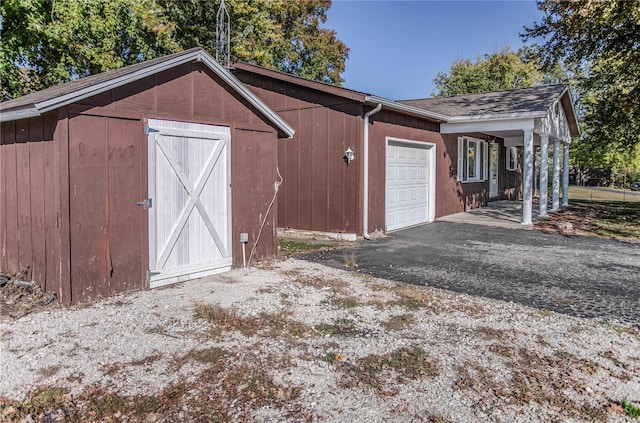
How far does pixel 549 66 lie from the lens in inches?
510

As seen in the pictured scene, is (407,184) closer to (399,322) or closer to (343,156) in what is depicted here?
(343,156)

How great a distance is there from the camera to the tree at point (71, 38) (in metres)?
13.8

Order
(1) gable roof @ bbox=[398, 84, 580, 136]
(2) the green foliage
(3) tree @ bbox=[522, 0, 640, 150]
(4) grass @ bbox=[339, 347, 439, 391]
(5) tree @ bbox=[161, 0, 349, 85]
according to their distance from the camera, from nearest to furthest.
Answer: (4) grass @ bbox=[339, 347, 439, 391] → (3) tree @ bbox=[522, 0, 640, 150] → (1) gable roof @ bbox=[398, 84, 580, 136] → (2) the green foliage → (5) tree @ bbox=[161, 0, 349, 85]

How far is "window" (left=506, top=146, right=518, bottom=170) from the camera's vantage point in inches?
725

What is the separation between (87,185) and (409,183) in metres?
7.91

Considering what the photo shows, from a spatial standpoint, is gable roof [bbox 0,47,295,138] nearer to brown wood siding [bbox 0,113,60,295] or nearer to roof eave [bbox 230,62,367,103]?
brown wood siding [bbox 0,113,60,295]

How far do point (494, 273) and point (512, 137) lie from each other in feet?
39.2

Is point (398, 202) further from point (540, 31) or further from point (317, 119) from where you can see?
point (540, 31)

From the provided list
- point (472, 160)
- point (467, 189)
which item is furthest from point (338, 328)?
point (472, 160)

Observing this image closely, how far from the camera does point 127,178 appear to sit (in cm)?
526

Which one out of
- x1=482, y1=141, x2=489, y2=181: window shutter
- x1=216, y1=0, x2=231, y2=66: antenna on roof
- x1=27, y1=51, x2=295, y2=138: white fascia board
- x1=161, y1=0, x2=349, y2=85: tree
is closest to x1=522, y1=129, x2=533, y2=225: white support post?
x1=482, y1=141, x2=489, y2=181: window shutter

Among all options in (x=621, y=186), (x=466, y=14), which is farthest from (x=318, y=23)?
(x=621, y=186)

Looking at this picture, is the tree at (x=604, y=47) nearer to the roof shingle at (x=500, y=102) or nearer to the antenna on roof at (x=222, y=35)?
the roof shingle at (x=500, y=102)

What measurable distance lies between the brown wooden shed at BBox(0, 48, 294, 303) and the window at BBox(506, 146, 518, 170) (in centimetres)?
1459
